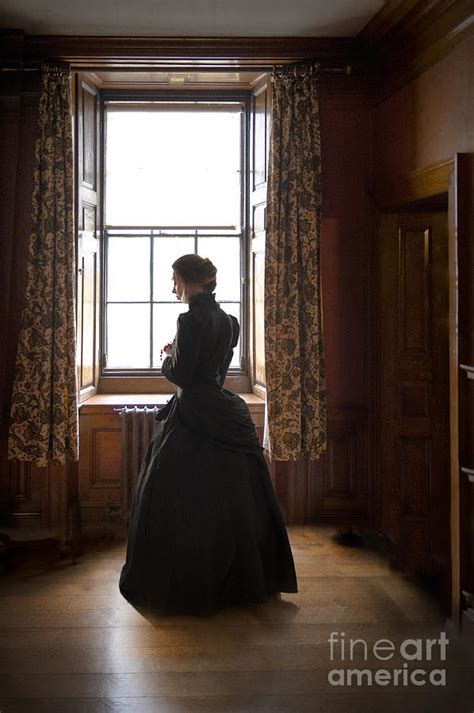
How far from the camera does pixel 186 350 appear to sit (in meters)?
3.47

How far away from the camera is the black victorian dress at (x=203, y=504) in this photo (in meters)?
3.40

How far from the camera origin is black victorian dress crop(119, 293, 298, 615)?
11.1 ft

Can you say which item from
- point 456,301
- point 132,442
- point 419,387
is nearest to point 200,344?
point 456,301

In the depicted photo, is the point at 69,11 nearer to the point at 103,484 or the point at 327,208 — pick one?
the point at 327,208

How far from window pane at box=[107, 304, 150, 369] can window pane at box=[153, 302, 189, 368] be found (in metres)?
0.05

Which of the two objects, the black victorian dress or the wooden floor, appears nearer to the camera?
the wooden floor

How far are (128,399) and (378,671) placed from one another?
8.56ft

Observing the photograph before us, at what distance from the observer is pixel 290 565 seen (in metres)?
3.63

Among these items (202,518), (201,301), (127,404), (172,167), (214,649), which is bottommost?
(214,649)

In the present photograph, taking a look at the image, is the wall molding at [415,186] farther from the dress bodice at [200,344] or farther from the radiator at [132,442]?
the radiator at [132,442]

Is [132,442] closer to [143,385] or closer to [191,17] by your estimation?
[143,385]

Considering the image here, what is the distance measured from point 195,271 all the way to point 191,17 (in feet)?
5.31

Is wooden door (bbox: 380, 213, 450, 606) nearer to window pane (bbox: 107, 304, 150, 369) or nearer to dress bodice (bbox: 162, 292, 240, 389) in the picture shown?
dress bodice (bbox: 162, 292, 240, 389)

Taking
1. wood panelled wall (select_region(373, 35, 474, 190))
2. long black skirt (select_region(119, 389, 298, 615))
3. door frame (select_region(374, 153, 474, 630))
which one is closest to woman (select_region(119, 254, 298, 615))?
long black skirt (select_region(119, 389, 298, 615))
